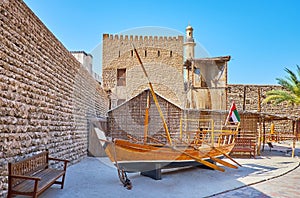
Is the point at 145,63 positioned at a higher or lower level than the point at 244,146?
higher

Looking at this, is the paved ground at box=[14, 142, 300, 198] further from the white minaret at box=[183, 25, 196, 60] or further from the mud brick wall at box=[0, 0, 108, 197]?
the white minaret at box=[183, 25, 196, 60]

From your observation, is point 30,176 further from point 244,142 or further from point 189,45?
point 189,45

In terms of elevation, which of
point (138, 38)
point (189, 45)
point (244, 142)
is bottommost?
point (244, 142)

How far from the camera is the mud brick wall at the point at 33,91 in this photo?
398 centimetres

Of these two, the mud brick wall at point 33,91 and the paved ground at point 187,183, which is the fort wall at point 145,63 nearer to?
the mud brick wall at point 33,91

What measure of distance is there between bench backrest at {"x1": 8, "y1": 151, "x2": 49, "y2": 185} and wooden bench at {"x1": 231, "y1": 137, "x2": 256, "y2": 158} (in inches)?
308

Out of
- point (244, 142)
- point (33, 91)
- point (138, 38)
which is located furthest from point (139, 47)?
point (33, 91)

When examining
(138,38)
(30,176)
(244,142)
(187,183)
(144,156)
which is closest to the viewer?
(30,176)

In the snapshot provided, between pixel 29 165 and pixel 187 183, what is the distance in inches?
133

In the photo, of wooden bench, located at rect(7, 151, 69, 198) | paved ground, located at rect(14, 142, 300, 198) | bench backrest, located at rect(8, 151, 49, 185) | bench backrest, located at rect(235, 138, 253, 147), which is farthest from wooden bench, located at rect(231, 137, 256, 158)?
bench backrest, located at rect(8, 151, 49, 185)

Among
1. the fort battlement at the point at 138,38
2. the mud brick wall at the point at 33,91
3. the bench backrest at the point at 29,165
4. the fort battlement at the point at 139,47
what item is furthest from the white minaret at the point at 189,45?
the bench backrest at the point at 29,165

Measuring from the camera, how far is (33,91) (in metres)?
5.12

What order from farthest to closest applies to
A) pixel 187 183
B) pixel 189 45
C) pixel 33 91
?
pixel 189 45
pixel 187 183
pixel 33 91

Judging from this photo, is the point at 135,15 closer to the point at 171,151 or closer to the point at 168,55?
the point at 171,151
